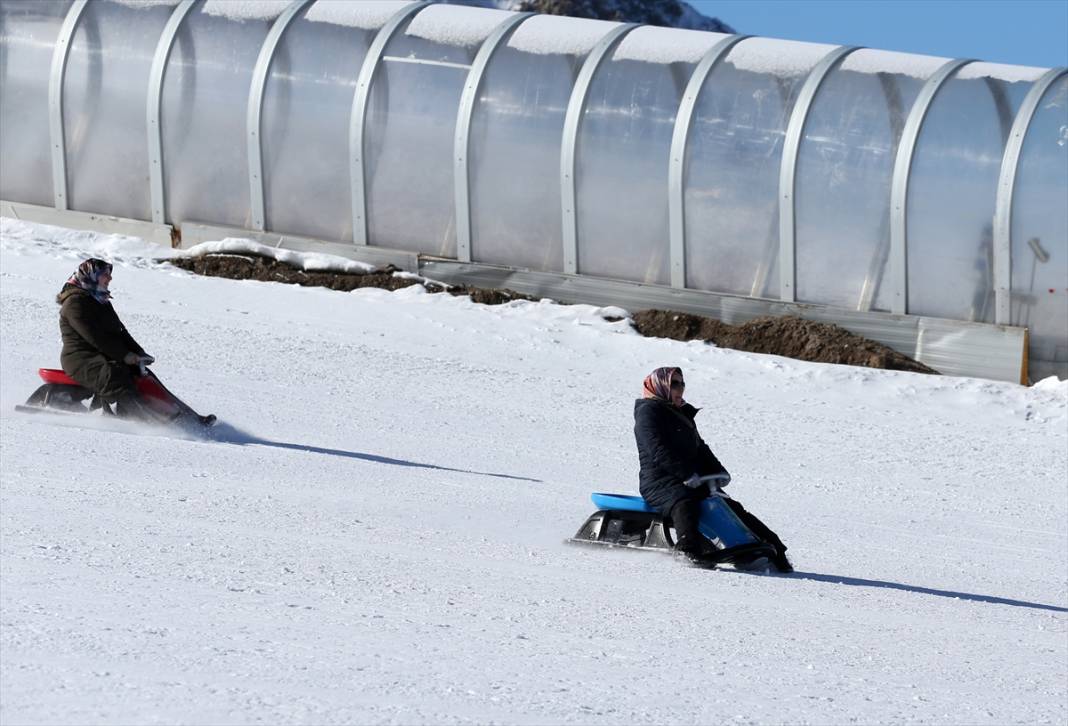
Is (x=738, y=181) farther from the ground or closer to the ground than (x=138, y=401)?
farther from the ground

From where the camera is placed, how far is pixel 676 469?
8055 mm

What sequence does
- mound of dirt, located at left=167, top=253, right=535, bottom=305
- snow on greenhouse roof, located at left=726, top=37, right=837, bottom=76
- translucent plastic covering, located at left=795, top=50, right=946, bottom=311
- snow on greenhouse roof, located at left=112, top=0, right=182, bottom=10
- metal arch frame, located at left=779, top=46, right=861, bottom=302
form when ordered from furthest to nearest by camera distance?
snow on greenhouse roof, located at left=112, top=0, right=182, bottom=10, mound of dirt, located at left=167, top=253, right=535, bottom=305, snow on greenhouse roof, located at left=726, top=37, right=837, bottom=76, metal arch frame, located at left=779, top=46, right=861, bottom=302, translucent plastic covering, located at left=795, top=50, right=946, bottom=311

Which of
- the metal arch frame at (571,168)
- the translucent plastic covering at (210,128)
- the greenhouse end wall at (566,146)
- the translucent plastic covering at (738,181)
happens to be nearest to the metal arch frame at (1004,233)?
the greenhouse end wall at (566,146)

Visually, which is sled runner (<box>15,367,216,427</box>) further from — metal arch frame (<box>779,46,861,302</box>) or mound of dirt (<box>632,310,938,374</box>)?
metal arch frame (<box>779,46,861,302</box>)

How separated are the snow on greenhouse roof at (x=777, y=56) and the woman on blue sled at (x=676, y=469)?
10317mm

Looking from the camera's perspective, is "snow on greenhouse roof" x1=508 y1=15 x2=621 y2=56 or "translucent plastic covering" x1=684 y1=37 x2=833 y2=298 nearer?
"translucent plastic covering" x1=684 y1=37 x2=833 y2=298

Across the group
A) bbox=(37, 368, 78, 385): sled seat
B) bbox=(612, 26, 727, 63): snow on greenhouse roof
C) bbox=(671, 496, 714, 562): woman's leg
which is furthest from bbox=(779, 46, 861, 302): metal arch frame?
bbox=(671, 496, 714, 562): woman's leg

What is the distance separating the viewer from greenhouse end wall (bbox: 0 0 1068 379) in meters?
16.3

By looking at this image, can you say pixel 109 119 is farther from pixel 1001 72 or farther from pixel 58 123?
pixel 1001 72

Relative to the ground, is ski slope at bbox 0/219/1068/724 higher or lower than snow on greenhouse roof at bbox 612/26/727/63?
lower

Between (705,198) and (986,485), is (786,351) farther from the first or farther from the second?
(986,485)

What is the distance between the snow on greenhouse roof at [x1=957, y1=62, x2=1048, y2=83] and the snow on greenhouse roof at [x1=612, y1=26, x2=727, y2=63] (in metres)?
3.01

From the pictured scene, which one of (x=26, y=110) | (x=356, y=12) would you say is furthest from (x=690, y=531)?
(x=26, y=110)

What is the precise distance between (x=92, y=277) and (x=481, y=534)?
395 cm
